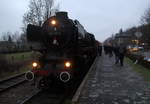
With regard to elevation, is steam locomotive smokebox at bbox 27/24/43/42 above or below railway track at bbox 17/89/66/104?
above

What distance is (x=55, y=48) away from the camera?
12227 mm

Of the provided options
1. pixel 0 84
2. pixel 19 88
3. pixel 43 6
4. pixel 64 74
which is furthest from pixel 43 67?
pixel 43 6

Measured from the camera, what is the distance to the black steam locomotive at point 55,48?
37.7 feet

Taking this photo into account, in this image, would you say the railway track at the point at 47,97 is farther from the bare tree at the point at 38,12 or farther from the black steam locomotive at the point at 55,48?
the bare tree at the point at 38,12

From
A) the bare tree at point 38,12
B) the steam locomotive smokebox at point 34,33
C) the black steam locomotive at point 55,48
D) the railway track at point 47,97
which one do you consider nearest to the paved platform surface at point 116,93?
the railway track at point 47,97

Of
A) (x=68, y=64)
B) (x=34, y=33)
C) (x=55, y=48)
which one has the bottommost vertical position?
(x=68, y=64)

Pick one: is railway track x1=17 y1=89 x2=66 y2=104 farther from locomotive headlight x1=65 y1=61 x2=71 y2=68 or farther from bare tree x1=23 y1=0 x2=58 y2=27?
bare tree x1=23 y1=0 x2=58 y2=27

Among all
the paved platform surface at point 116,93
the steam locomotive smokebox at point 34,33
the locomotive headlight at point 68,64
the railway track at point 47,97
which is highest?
the steam locomotive smokebox at point 34,33

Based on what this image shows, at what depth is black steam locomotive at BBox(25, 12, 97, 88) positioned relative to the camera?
37.7 feet

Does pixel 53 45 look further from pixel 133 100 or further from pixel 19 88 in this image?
pixel 133 100

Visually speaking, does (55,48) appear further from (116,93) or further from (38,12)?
(38,12)

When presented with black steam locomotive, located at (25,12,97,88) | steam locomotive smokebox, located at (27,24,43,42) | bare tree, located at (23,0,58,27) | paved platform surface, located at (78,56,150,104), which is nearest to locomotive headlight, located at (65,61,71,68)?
black steam locomotive, located at (25,12,97,88)

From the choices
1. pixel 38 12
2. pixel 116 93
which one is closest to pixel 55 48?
pixel 116 93

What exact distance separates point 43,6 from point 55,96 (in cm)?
3421
